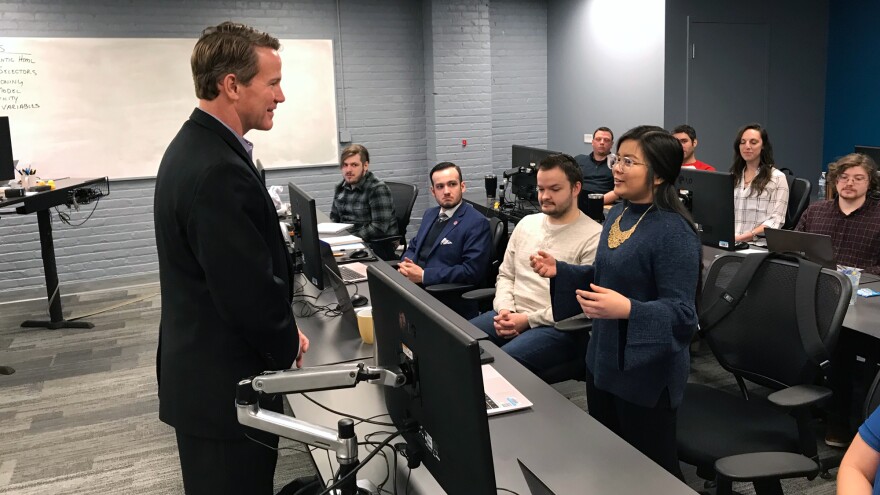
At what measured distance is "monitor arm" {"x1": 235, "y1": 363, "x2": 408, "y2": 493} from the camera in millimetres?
1191

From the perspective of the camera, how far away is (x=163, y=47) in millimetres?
6488

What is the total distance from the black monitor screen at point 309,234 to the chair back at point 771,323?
149 cm

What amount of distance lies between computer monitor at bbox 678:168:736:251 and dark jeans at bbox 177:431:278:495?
268cm

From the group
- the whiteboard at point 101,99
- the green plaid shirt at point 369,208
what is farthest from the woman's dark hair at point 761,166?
the whiteboard at point 101,99

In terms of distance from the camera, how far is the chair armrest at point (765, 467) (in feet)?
5.57

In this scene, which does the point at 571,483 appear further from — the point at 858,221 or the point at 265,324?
the point at 858,221

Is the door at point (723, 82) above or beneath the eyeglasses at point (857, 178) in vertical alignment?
above

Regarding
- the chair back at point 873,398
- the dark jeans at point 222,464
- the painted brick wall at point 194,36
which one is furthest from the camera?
the painted brick wall at point 194,36

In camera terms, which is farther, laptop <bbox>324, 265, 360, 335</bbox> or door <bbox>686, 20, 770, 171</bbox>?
door <bbox>686, 20, 770, 171</bbox>

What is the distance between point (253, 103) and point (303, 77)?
5.56 m

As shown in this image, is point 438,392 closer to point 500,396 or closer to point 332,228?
point 500,396

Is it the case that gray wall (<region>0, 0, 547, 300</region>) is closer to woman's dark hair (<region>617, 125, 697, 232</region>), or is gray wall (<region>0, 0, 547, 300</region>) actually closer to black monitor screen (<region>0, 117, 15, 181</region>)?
black monitor screen (<region>0, 117, 15, 181</region>)

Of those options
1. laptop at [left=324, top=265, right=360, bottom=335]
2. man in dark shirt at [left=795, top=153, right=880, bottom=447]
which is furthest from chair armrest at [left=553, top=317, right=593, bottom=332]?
man in dark shirt at [left=795, top=153, right=880, bottom=447]

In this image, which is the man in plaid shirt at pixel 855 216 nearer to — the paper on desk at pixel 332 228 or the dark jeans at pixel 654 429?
the dark jeans at pixel 654 429
